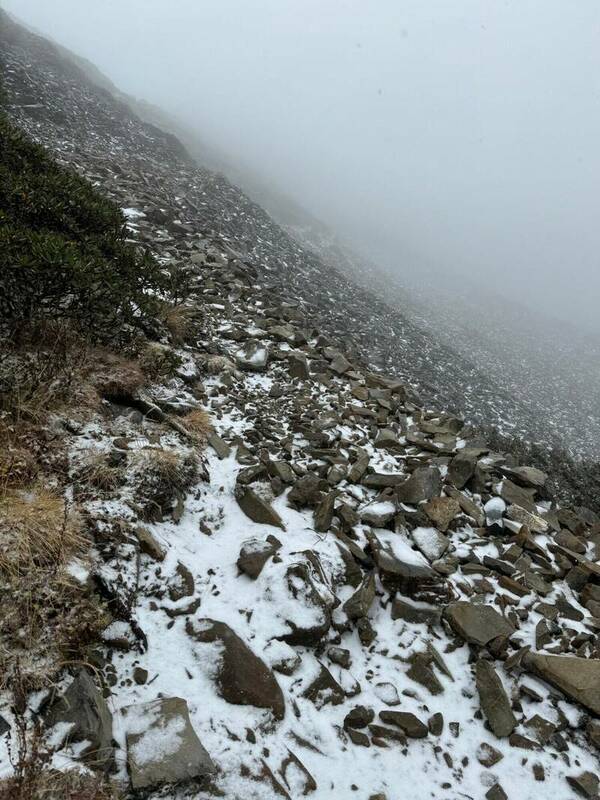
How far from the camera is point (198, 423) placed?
6203 mm

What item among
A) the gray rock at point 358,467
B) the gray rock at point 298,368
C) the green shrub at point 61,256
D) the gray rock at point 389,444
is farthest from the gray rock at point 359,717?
the gray rock at point 298,368

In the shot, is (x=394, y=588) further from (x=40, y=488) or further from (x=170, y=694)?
(x=40, y=488)

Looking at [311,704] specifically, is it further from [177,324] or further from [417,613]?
[177,324]

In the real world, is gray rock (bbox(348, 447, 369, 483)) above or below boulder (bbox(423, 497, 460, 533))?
below

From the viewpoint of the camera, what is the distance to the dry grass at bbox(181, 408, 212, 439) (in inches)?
238

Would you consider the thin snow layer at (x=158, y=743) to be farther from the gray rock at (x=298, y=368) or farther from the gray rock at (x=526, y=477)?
the gray rock at (x=298, y=368)

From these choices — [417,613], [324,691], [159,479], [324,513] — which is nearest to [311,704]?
[324,691]

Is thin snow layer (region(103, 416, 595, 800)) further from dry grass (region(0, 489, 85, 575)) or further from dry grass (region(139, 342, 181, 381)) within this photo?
dry grass (region(139, 342, 181, 381))

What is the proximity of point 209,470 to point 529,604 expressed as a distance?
13.1 feet

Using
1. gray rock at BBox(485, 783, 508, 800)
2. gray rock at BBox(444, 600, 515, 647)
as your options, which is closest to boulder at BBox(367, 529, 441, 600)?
gray rock at BBox(444, 600, 515, 647)

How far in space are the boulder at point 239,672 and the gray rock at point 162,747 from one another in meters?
0.45

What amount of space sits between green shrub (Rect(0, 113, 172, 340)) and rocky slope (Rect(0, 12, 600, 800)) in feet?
3.71

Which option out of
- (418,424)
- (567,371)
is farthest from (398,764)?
(567,371)

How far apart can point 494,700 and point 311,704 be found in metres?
1.65
